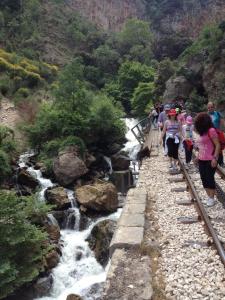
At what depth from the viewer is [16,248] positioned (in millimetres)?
11867

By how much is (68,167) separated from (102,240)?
828 centimetres

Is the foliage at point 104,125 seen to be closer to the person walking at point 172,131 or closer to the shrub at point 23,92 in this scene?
the shrub at point 23,92

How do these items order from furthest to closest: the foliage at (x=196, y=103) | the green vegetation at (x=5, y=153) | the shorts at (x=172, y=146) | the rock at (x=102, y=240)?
the foliage at (x=196, y=103), the green vegetation at (x=5, y=153), the rock at (x=102, y=240), the shorts at (x=172, y=146)

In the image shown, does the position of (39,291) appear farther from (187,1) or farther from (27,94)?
(187,1)

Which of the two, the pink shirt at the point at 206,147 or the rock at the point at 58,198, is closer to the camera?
the pink shirt at the point at 206,147

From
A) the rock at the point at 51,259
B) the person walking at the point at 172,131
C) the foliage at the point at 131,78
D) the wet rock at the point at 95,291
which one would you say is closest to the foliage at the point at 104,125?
the rock at the point at 51,259

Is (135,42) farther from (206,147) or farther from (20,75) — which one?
(206,147)

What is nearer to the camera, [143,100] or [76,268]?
[76,268]

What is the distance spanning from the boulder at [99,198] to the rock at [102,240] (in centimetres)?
186

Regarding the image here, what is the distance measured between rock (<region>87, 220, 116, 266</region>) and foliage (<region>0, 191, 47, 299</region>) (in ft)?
6.59

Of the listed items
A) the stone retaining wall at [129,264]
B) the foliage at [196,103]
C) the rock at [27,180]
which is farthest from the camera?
the foliage at [196,103]

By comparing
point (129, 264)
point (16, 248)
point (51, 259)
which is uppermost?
point (129, 264)

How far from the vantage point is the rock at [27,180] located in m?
20.5

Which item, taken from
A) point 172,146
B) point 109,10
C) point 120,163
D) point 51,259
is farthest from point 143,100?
point 109,10
